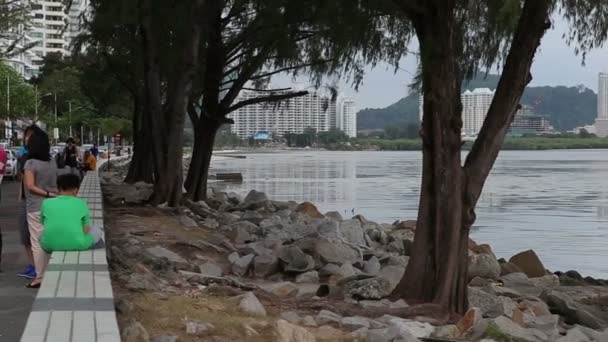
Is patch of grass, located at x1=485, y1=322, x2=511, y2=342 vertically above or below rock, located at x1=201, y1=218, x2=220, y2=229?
above

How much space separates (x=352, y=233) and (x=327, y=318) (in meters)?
8.92

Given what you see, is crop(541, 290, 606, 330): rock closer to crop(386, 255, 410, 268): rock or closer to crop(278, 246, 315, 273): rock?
crop(386, 255, 410, 268): rock

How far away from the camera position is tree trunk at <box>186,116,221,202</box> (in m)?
21.8

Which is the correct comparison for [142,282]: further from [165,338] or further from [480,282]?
[480,282]

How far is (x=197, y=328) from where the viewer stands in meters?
7.54

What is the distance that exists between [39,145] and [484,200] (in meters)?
29.6

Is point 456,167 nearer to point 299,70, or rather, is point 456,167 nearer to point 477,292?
point 477,292

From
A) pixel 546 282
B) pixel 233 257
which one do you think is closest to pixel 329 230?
pixel 233 257

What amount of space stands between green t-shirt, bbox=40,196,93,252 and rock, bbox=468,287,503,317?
14.3ft

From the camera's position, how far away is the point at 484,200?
37.2 meters

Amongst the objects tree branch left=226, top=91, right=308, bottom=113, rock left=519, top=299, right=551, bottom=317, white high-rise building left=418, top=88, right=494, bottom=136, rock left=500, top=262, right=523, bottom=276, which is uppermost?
tree branch left=226, top=91, right=308, bottom=113

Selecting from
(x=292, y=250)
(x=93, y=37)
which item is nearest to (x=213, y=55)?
(x=93, y=37)

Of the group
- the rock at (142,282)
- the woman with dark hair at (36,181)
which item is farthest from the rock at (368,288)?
the woman with dark hair at (36,181)

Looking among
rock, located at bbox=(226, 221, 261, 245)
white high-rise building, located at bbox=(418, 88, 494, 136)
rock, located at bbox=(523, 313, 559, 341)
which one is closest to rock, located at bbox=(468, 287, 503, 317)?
rock, located at bbox=(523, 313, 559, 341)
